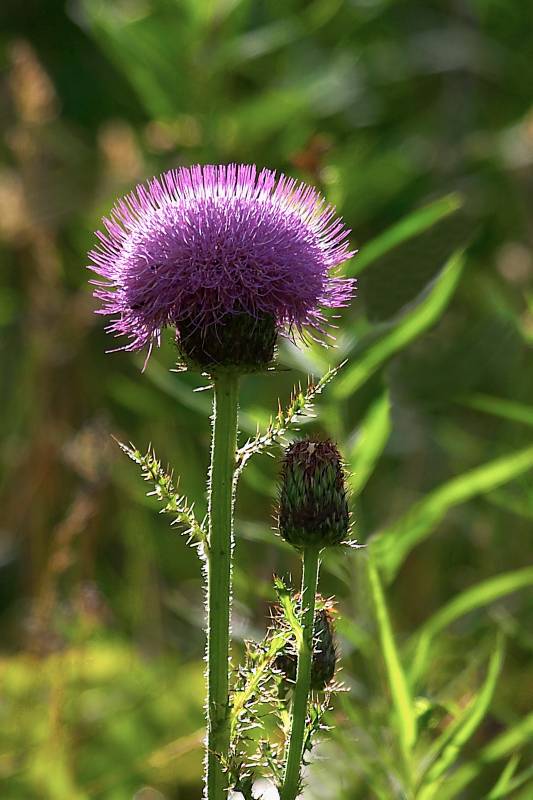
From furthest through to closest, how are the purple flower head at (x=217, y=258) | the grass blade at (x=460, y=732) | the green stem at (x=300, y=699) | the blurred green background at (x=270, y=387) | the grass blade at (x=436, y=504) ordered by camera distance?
the blurred green background at (x=270, y=387) < the grass blade at (x=436, y=504) < the grass blade at (x=460, y=732) < the purple flower head at (x=217, y=258) < the green stem at (x=300, y=699)

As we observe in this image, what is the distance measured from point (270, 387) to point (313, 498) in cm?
168

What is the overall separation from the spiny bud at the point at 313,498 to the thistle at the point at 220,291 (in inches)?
0.7

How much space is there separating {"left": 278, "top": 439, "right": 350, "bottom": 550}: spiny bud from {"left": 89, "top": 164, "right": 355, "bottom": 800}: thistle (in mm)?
17

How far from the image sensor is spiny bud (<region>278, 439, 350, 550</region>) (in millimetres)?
1258

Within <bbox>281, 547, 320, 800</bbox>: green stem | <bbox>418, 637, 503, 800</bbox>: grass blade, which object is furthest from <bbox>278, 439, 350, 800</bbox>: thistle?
<bbox>418, 637, 503, 800</bbox>: grass blade

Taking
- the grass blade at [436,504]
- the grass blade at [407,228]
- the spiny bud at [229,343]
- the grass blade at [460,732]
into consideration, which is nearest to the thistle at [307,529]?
the spiny bud at [229,343]

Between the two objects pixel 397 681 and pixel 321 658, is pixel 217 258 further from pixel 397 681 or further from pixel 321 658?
pixel 397 681

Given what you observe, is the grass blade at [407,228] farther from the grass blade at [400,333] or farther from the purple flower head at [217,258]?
the purple flower head at [217,258]

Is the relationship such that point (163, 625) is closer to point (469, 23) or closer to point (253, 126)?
point (253, 126)

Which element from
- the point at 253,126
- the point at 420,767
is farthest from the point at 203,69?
the point at 420,767

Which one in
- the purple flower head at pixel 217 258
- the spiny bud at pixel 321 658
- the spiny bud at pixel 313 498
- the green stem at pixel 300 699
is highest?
the purple flower head at pixel 217 258

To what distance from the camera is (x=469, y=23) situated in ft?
13.6

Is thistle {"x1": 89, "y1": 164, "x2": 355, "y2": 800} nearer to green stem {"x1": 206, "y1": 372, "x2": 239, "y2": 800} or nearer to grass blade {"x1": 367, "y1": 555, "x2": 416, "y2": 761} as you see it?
green stem {"x1": 206, "y1": 372, "x2": 239, "y2": 800}

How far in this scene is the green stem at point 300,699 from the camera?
3.87 feet
